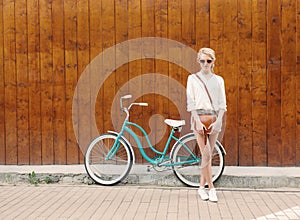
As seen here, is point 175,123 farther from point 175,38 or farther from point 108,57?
point 108,57

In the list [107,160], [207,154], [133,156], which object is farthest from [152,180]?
[207,154]

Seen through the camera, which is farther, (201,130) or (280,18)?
(280,18)

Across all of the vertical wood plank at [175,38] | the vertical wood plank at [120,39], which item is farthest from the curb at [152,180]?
the vertical wood plank at [175,38]

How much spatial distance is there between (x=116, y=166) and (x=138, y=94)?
1.16 metres

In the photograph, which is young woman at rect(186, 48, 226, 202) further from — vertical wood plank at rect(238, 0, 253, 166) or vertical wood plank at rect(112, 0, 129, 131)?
vertical wood plank at rect(112, 0, 129, 131)

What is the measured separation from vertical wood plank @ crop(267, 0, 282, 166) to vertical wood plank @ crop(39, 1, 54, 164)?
3350mm

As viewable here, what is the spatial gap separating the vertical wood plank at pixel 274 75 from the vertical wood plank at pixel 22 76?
3750 millimetres

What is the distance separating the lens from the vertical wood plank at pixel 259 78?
6945 millimetres

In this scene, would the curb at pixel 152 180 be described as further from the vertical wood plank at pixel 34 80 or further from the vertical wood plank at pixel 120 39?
the vertical wood plank at pixel 120 39

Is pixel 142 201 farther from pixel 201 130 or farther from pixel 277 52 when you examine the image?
pixel 277 52

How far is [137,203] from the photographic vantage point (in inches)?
237

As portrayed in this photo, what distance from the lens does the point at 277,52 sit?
6934 millimetres

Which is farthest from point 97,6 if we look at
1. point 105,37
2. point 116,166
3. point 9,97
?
point 116,166

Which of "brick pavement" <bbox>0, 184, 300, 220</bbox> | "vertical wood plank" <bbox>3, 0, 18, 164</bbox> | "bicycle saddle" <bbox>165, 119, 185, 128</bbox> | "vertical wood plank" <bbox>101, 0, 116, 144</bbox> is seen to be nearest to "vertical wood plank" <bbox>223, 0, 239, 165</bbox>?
"bicycle saddle" <bbox>165, 119, 185, 128</bbox>
